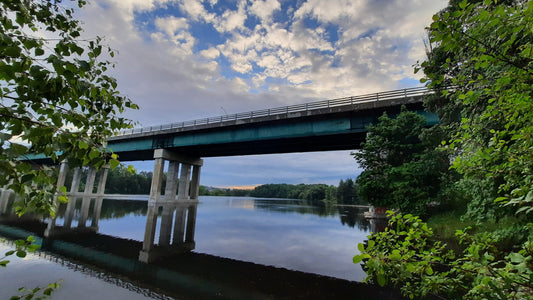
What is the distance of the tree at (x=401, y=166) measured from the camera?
16.2m

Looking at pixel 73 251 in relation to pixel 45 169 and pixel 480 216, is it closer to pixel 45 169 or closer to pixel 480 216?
pixel 45 169

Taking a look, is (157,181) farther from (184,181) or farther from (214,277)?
(214,277)

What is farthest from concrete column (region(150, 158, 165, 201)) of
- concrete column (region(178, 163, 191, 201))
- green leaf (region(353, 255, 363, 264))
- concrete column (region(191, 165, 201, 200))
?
green leaf (region(353, 255, 363, 264))

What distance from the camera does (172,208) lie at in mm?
36500

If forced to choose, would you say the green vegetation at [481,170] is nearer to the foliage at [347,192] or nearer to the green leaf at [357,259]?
the green leaf at [357,259]

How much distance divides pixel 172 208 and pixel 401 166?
32.1m

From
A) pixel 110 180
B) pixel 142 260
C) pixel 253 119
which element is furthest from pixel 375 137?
pixel 110 180

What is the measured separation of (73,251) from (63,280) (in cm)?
431

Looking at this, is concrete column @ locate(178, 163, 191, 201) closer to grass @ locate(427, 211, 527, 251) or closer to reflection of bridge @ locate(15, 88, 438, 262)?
reflection of bridge @ locate(15, 88, 438, 262)

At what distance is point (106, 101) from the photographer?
120 inches

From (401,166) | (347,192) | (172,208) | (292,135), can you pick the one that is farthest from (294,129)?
(347,192)

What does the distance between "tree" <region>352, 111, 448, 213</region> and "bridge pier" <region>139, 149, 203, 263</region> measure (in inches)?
549

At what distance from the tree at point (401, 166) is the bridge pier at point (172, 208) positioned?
45.8 feet

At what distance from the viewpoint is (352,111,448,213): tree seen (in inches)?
637
